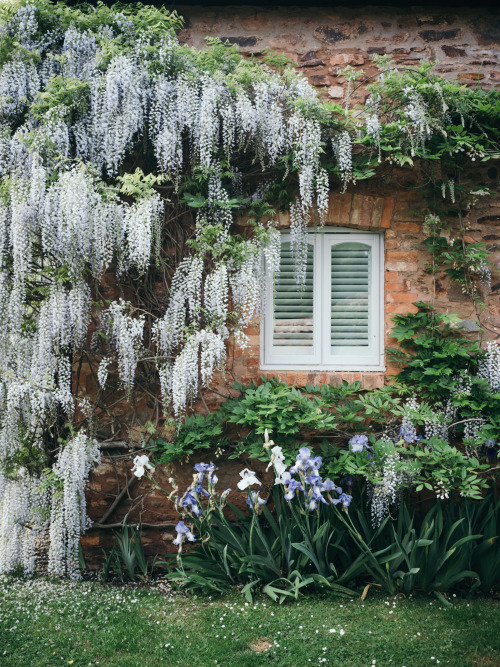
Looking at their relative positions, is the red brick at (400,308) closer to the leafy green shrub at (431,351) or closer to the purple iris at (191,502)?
the leafy green shrub at (431,351)

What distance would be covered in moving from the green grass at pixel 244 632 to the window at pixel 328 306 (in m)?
1.71

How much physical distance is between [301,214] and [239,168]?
583mm

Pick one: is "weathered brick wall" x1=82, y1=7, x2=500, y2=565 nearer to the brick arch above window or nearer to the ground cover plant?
the brick arch above window

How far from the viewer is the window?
4.11 meters

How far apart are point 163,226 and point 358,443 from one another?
2.03m

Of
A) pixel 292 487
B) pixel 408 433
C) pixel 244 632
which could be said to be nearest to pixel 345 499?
pixel 292 487

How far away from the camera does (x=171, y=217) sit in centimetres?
397

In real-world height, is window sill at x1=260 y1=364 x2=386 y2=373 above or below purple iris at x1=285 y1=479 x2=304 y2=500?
above

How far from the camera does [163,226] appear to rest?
392cm

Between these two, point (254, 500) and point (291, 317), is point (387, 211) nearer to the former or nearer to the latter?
point (291, 317)

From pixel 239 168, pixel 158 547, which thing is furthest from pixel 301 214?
pixel 158 547

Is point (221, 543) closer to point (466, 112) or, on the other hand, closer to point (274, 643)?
point (274, 643)

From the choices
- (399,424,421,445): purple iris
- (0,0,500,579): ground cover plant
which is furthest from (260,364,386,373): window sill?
(399,424,421,445): purple iris

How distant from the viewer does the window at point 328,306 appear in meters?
4.11
